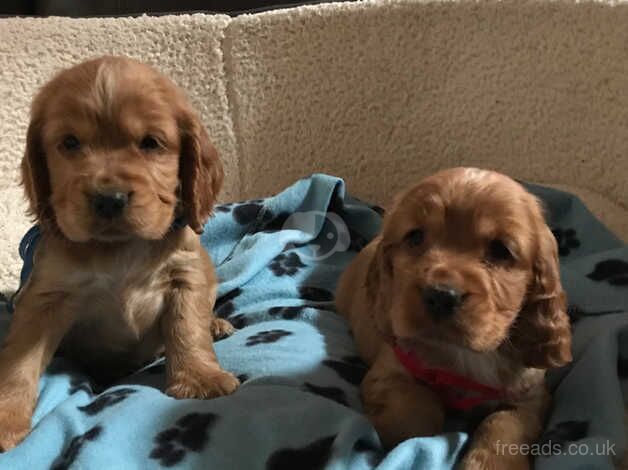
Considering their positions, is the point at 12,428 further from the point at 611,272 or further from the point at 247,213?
the point at 611,272

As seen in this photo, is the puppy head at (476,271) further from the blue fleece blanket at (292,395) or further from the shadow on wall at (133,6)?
the shadow on wall at (133,6)

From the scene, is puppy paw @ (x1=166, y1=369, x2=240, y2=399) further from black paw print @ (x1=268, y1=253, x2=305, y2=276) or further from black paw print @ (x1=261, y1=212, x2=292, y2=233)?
black paw print @ (x1=261, y1=212, x2=292, y2=233)

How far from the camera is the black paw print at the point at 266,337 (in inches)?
92.0

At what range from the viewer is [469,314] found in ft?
5.50

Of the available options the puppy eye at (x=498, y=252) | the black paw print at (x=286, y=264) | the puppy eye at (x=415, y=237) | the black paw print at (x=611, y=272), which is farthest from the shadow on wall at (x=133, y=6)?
the puppy eye at (x=498, y=252)

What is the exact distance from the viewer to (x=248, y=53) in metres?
3.46

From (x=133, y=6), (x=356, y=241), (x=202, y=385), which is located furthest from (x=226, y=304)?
(x=133, y=6)

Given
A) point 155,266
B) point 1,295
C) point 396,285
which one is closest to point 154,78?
point 155,266

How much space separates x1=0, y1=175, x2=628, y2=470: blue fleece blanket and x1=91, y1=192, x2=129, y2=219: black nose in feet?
1.57

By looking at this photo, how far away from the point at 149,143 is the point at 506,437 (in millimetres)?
1227

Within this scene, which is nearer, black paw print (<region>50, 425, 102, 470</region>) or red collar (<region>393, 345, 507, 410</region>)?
black paw print (<region>50, 425, 102, 470</region>)

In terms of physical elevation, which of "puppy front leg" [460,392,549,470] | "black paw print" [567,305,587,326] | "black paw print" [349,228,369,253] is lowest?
"black paw print" [349,228,369,253]

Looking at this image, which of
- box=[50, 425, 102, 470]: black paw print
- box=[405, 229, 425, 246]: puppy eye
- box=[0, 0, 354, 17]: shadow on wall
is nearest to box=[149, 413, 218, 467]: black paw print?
box=[50, 425, 102, 470]: black paw print

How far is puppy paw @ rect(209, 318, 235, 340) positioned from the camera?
2.57 m
